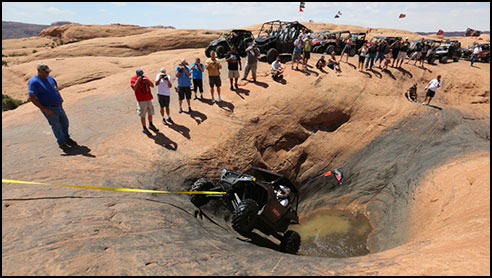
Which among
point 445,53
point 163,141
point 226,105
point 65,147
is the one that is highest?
point 445,53

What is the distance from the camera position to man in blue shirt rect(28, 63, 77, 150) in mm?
5555

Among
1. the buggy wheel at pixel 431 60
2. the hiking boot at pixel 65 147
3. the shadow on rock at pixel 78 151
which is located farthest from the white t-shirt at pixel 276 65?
the buggy wheel at pixel 431 60

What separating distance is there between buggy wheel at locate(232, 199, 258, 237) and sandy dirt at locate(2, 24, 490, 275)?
1.43 feet

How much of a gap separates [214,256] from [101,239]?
67.6 inches

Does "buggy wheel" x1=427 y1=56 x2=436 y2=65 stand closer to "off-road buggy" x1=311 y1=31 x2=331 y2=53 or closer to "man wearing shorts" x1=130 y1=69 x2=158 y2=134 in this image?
"off-road buggy" x1=311 y1=31 x2=331 y2=53

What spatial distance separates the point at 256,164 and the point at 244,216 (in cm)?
371

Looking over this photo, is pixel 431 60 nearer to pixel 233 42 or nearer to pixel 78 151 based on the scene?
pixel 233 42

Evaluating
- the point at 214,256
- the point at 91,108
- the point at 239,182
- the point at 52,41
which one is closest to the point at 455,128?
the point at 239,182

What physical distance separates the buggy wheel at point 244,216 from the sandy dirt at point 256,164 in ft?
1.43

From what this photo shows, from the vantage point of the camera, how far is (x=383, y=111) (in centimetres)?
1141

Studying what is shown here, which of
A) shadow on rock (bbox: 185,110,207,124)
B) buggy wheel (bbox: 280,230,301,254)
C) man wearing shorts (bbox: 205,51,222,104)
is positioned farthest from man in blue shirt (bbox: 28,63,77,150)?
buggy wheel (bbox: 280,230,301,254)

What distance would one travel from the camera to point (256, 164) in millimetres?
8828

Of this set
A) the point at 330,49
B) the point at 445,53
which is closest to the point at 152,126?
the point at 330,49

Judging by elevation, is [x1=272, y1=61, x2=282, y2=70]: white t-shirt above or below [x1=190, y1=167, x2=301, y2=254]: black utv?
above
